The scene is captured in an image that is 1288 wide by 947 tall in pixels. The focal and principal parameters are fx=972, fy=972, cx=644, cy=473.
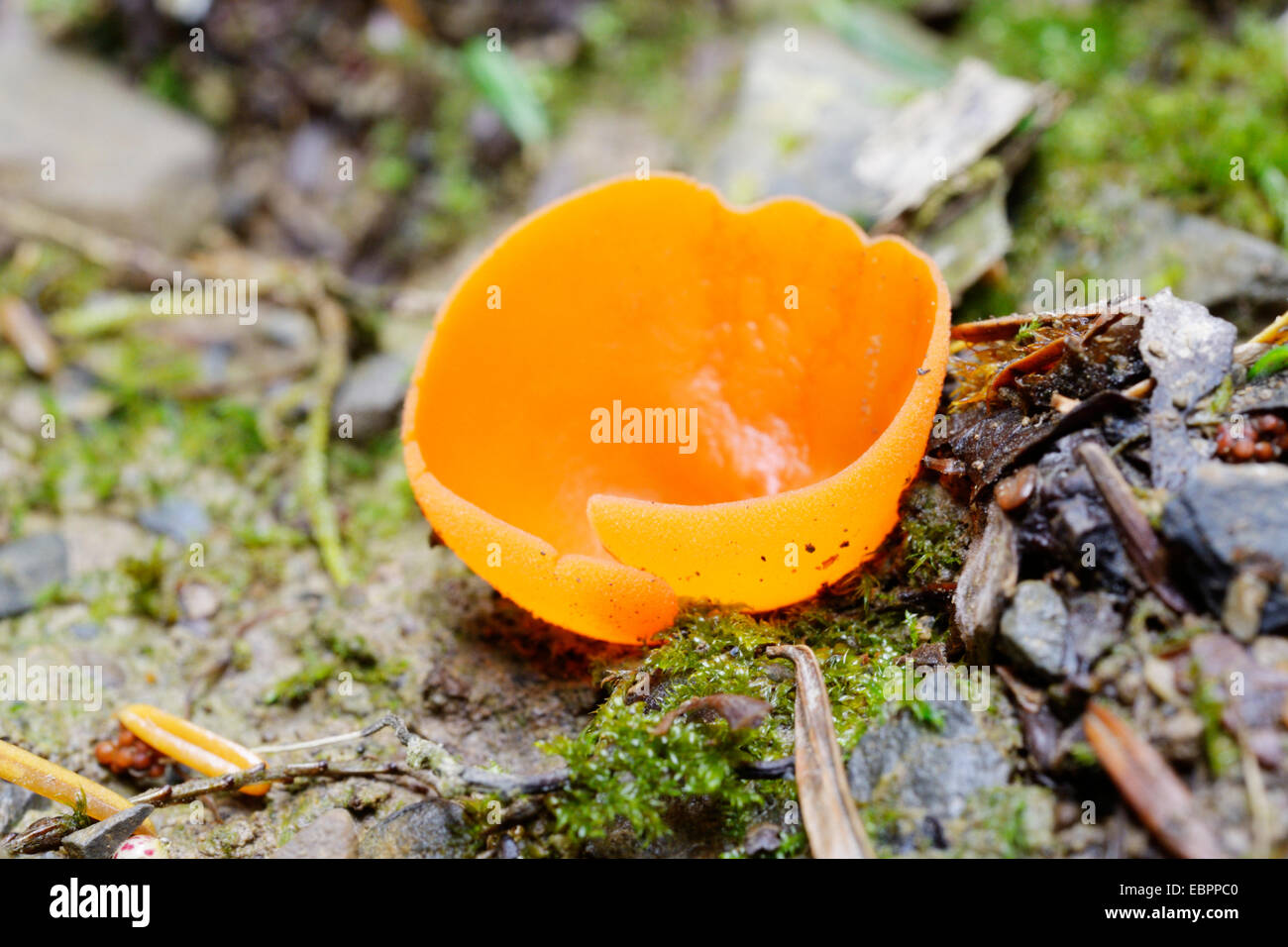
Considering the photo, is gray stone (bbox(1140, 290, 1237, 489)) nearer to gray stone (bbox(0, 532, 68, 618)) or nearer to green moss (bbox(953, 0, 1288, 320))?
green moss (bbox(953, 0, 1288, 320))

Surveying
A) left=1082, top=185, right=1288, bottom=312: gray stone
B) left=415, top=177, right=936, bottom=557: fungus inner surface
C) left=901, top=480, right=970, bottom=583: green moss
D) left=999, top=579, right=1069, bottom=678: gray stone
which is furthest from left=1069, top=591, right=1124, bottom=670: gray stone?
left=1082, top=185, right=1288, bottom=312: gray stone

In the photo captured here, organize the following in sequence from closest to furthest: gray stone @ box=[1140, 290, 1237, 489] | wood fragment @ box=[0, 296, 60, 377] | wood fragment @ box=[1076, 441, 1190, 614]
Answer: wood fragment @ box=[1076, 441, 1190, 614]
gray stone @ box=[1140, 290, 1237, 489]
wood fragment @ box=[0, 296, 60, 377]

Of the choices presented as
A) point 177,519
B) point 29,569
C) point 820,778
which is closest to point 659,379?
point 820,778

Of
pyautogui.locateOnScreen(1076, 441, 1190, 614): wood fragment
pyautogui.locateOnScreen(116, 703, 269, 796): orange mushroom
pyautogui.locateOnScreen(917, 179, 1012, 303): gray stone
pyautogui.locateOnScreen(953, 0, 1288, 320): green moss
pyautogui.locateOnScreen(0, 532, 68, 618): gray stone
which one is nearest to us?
pyautogui.locateOnScreen(1076, 441, 1190, 614): wood fragment

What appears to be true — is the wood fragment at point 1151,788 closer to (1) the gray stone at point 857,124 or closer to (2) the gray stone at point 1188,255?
(2) the gray stone at point 1188,255
